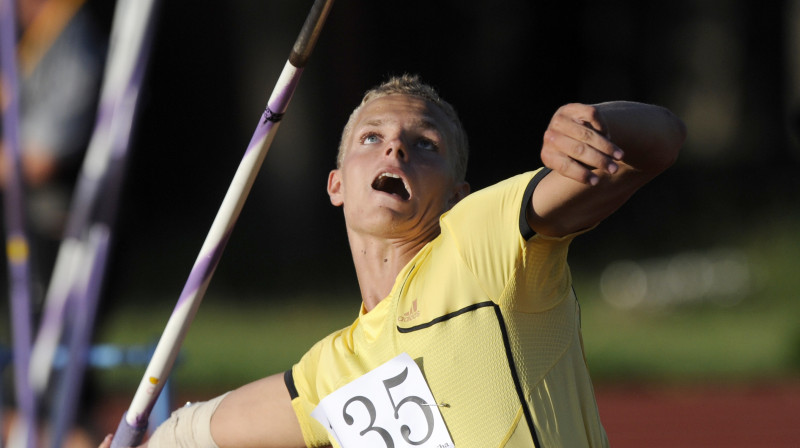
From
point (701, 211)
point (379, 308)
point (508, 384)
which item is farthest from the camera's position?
point (701, 211)

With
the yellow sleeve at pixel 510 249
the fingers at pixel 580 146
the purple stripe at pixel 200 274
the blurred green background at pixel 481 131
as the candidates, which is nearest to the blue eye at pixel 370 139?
the purple stripe at pixel 200 274

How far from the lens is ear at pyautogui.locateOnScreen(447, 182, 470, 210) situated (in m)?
2.97

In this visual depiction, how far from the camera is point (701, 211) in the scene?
540 inches

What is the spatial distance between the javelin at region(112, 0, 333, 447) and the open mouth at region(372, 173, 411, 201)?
11.7 inches

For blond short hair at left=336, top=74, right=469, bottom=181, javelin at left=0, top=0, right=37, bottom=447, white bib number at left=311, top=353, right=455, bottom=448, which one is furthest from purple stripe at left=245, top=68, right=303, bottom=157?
javelin at left=0, top=0, right=37, bottom=447

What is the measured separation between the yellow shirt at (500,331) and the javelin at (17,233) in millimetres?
1854

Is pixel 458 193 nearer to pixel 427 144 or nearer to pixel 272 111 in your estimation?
pixel 427 144

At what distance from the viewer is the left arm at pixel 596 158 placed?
6.75 feet

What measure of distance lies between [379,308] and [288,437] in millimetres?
558

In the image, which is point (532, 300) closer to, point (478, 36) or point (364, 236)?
point (364, 236)

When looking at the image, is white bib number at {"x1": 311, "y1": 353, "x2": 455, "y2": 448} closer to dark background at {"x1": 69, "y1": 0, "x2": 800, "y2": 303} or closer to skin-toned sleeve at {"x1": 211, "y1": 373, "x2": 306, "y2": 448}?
skin-toned sleeve at {"x1": 211, "y1": 373, "x2": 306, "y2": 448}

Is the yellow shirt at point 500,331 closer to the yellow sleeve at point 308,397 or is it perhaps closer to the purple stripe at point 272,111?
the yellow sleeve at point 308,397

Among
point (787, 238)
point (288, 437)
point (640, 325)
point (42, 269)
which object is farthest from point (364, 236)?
point (787, 238)

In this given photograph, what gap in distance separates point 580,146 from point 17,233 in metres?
2.69
